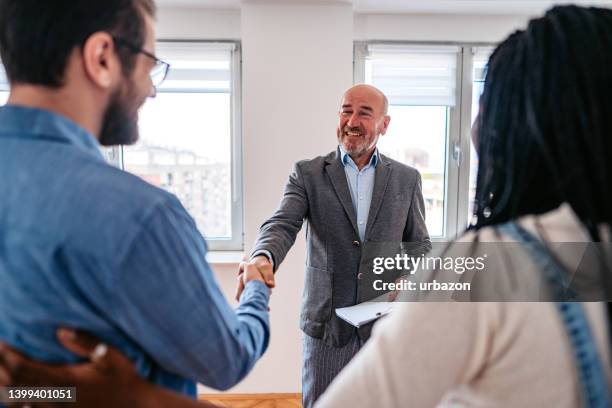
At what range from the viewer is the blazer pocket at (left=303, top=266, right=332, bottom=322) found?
1743mm

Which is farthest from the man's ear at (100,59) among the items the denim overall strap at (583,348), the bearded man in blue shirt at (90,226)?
the denim overall strap at (583,348)

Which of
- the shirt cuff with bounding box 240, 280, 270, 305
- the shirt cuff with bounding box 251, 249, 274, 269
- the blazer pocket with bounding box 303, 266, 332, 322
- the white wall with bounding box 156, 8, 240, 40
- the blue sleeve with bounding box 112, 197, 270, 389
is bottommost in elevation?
the blazer pocket with bounding box 303, 266, 332, 322

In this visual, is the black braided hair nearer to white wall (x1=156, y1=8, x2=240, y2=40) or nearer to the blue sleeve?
the blue sleeve

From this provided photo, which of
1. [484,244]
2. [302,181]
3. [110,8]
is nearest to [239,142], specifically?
[302,181]

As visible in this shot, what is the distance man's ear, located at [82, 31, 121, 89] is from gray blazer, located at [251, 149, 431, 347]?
1.06 metres

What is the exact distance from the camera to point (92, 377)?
511 mm

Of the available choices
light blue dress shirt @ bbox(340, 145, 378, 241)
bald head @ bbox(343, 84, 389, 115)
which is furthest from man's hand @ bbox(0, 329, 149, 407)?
bald head @ bbox(343, 84, 389, 115)

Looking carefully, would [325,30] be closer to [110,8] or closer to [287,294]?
[287,294]

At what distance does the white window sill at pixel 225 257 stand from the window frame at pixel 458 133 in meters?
1.53

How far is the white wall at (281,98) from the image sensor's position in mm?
2686

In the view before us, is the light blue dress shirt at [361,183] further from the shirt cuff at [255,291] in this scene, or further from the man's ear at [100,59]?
the man's ear at [100,59]

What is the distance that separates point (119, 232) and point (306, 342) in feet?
4.65

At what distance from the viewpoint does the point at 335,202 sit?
1.79 metres

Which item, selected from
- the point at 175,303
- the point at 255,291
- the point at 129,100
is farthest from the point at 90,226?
the point at 255,291
